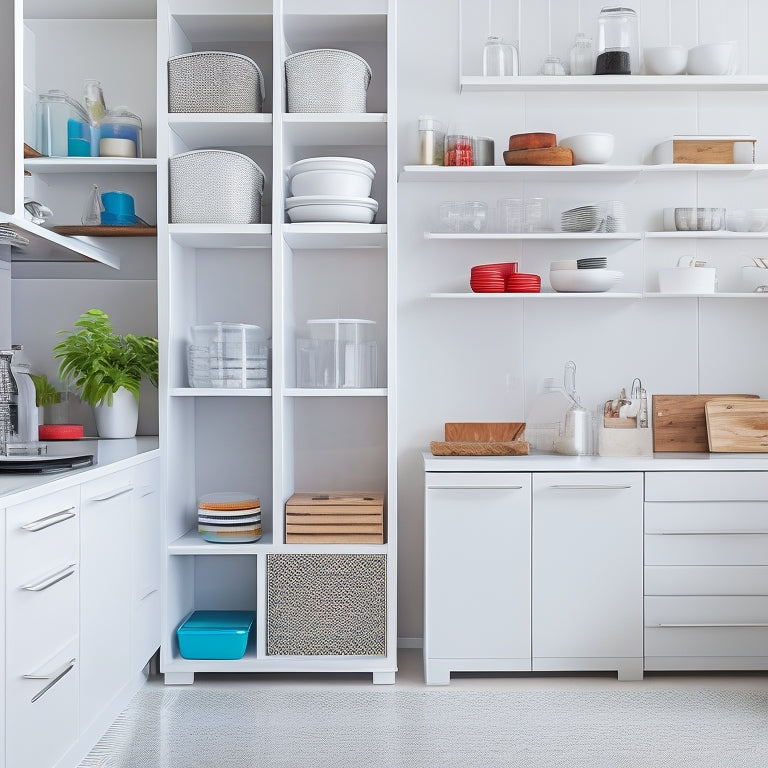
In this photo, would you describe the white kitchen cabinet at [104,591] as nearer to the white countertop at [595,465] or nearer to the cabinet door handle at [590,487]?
the white countertop at [595,465]

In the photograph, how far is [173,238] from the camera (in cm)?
313

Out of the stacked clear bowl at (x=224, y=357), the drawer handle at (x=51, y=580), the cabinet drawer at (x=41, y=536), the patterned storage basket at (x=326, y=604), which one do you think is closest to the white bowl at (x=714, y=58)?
the stacked clear bowl at (x=224, y=357)

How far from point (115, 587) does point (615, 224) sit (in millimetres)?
2266

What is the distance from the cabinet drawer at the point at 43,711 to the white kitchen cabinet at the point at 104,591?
9 centimetres

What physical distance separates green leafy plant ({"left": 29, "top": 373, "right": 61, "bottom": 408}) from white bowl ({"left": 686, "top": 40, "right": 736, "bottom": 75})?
9.42 ft

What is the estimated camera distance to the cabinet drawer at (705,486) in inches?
120

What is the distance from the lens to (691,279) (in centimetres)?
332

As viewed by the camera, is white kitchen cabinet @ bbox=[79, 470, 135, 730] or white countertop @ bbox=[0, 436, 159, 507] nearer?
white countertop @ bbox=[0, 436, 159, 507]

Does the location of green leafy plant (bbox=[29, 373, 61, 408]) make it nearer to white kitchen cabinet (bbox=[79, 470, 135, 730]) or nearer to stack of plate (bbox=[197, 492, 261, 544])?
stack of plate (bbox=[197, 492, 261, 544])

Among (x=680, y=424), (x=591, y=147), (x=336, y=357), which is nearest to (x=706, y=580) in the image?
(x=680, y=424)

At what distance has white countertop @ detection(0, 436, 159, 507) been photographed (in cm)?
189

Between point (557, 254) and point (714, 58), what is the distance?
0.96 m

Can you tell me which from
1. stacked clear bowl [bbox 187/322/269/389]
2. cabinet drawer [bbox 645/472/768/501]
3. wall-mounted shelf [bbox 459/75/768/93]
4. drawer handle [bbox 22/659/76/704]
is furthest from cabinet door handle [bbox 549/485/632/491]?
drawer handle [bbox 22/659/76/704]

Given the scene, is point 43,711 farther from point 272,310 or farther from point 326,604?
point 272,310
